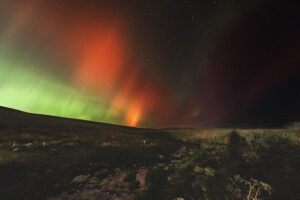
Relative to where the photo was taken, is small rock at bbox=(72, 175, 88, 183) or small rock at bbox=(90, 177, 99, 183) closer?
small rock at bbox=(72, 175, 88, 183)

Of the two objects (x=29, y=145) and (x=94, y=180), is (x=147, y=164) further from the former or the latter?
(x=29, y=145)

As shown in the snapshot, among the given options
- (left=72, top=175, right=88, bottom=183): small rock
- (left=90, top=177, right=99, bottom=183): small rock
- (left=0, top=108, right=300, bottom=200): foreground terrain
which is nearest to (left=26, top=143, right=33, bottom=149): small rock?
(left=0, top=108, right=300, bottom=200): foreground terrain

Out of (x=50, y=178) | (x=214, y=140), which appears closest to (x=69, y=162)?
(x=50, y=178)

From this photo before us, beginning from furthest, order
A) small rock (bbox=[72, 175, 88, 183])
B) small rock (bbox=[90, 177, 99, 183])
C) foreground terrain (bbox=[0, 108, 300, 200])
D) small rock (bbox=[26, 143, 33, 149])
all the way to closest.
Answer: small rock (bbox=[26, 143, 33, 149]), small rock (bbox=[90, 177, 99, 183]), small rock (bbox=[72, 175, 88, 183]), foreground terrain (bbox=[0, 108, 300, 200])

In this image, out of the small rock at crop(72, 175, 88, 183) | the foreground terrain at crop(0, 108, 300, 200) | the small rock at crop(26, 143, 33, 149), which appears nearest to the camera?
the foreground terrain at crop(0, 108, 300, 200)

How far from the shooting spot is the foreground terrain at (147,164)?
46.8 metres

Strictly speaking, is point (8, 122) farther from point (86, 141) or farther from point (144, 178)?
point (144, 178)

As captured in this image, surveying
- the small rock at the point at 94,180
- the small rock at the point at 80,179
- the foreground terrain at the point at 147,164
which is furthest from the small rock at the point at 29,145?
the small rock at the point at 94,180

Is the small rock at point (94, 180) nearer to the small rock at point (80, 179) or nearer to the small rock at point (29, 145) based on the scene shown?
the small rock at point (80, 179)

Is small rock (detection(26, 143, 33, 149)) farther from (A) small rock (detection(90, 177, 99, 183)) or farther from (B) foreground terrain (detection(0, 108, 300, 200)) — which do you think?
(A) small rock (detection(90, 177, 99, 183))

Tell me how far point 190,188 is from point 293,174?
17329 millimetres

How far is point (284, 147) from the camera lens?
65.2 meters

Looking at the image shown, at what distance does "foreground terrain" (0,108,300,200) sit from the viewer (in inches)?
Answer: 1843

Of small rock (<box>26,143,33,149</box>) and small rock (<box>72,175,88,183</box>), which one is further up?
small rock (<box>26,143,33,149</box>)
